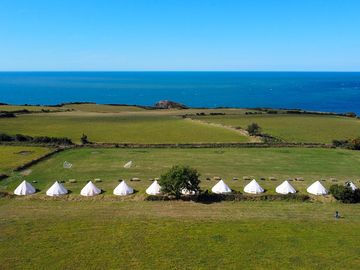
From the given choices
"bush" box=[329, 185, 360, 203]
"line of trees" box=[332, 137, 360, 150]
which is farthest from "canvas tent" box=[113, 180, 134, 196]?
"line of trees" box=[332, 137, 360, 150]

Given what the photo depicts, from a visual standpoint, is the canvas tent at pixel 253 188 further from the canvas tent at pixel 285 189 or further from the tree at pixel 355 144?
the tree at pixel 355 144

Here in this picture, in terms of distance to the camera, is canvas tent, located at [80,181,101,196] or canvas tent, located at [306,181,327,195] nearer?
canvas tent, located at [80,181,101,196]

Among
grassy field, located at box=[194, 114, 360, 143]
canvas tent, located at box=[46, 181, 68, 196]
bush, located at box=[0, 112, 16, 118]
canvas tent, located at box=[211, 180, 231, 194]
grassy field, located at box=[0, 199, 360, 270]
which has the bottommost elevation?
grassy field, located at box=[0, 199, 360, 270]

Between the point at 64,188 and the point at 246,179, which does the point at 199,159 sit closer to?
the point at 246,179

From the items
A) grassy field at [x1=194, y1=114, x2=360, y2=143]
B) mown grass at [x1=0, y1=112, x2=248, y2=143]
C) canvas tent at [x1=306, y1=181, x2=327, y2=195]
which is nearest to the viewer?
canvas tent at [x1=306, y1=181, x2=327, y2=195]

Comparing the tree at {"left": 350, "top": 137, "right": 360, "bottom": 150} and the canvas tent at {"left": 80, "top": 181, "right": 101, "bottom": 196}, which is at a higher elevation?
the tree at {"left": 350, "top": 137, "right": 360, "bottom": 150}

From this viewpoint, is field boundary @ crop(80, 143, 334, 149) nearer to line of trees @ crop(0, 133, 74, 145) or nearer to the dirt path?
line of trees @ crop(0, 133, 74, 145)

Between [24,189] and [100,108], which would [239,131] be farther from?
[100,108]
